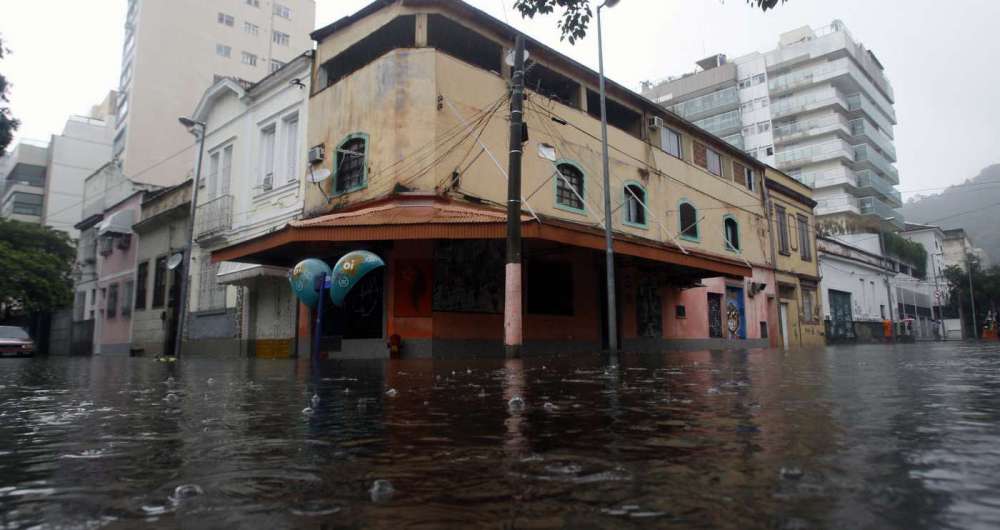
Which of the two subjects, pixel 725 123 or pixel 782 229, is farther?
pixel 725 123

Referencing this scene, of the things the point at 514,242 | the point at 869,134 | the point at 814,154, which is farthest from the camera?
the point at 869,134

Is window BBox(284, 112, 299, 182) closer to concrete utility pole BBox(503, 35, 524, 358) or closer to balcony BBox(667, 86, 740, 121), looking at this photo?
concrete utility pole BBox(503, 35, 524, 358)

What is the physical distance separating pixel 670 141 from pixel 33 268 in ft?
99.0

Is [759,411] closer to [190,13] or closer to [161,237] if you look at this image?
[161,237]

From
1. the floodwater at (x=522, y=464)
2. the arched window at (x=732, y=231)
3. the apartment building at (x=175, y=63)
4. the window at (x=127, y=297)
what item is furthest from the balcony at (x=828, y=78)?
the floodwater at (x=522, y=464)

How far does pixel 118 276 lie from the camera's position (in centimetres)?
2603

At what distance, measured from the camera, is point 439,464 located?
1.77 metres

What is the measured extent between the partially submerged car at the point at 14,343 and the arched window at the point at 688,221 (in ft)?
81.9

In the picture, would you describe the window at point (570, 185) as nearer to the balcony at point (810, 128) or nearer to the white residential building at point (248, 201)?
the white residential building at point (248, 201)

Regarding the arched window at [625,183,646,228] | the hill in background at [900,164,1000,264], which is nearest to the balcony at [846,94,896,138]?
the arched window at [625,183,646,228]

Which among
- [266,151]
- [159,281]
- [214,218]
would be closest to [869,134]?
[266,151]

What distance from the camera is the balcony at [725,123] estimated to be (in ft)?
195

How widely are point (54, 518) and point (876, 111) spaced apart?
7409 centimetres

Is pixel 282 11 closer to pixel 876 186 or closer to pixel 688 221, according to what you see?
pixel 688 221
